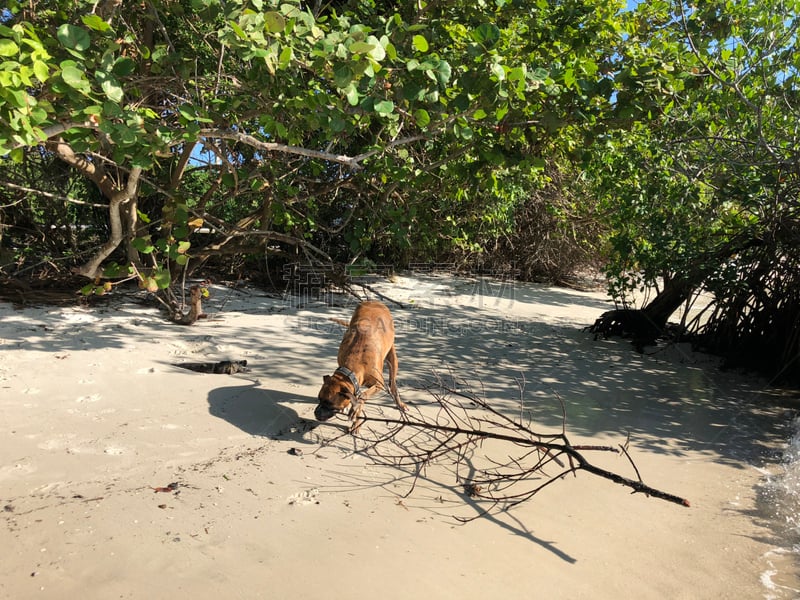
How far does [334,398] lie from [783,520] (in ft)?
10.4

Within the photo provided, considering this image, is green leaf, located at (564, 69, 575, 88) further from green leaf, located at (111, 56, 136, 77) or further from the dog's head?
green leaf, located at (111, 56, 136, 77)

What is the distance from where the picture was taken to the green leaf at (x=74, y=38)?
3.32 m

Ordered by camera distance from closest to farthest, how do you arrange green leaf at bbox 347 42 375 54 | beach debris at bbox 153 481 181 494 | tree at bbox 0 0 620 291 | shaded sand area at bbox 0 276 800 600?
shaded sand area at bbox 0 276 800 600 → beach debris at bbox 153 481 181 494 → green leaf at bbox 347 42 375 54 → tree at bbox 0 0 620 291

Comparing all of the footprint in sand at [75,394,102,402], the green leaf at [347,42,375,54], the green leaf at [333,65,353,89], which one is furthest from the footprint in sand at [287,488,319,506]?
the green leaf at [347,42,375,54]

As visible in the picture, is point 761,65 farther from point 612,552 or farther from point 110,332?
point 110,332

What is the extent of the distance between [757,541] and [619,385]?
3199 millimetres

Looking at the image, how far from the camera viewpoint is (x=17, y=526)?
2768 mm

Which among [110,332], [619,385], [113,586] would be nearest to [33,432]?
[113,586]

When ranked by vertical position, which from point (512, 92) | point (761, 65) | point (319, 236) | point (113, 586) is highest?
point (761, 65)

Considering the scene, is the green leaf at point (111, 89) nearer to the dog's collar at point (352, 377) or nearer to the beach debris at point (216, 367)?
the dog's collar at point (352, 377)

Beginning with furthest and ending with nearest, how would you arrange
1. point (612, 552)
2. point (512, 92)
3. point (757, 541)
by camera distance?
point (512, 92)
point (757, 541)
point (612, 552)

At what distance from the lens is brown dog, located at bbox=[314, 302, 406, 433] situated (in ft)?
13.6

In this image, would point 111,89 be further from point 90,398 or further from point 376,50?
point 90,398

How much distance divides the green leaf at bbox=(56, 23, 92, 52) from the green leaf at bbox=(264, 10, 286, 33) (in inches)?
43.6
